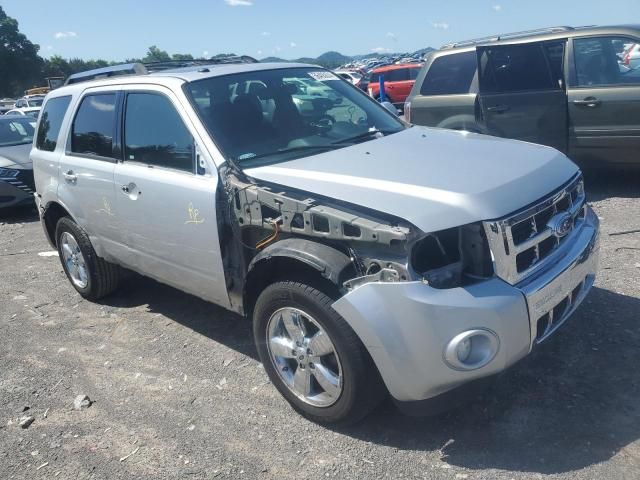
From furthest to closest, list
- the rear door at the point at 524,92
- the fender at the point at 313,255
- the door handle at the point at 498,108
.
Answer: the door handle at the point at 498,108 < the rear door at the point at 524,92 < the fender at the point at 313,255

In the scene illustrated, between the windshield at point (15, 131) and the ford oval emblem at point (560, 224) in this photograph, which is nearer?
the ford oval emblem at point (560, 224)

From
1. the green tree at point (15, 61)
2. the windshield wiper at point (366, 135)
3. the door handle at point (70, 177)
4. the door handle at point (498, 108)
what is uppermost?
the green tree at point (15, 61)

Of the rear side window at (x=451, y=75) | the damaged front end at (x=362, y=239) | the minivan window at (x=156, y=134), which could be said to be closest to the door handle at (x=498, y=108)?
the rear side window at (x=451, y=75)

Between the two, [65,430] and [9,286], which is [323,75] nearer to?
[65,430]

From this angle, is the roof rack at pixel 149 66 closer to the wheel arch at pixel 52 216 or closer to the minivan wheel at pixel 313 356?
the wheel arch at pixel 52 216

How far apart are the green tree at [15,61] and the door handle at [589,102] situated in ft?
248

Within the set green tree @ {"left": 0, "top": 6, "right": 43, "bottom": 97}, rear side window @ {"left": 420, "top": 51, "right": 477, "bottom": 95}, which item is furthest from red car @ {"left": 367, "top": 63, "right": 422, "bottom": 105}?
green tree @ {"left": 0, "top": 6, "right": 43, "bottom": 97}

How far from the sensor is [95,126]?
16.2 feet

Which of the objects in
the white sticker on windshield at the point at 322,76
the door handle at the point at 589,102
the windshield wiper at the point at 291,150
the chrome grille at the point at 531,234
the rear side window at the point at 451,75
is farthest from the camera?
the rear side window at the point at 451,75

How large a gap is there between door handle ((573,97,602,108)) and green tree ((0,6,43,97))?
7570cm

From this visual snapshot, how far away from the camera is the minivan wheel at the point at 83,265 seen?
5316mm

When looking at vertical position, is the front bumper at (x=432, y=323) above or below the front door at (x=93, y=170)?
below

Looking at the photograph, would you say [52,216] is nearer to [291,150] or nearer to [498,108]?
[291,150]

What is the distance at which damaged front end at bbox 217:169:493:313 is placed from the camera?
9.28 ft
